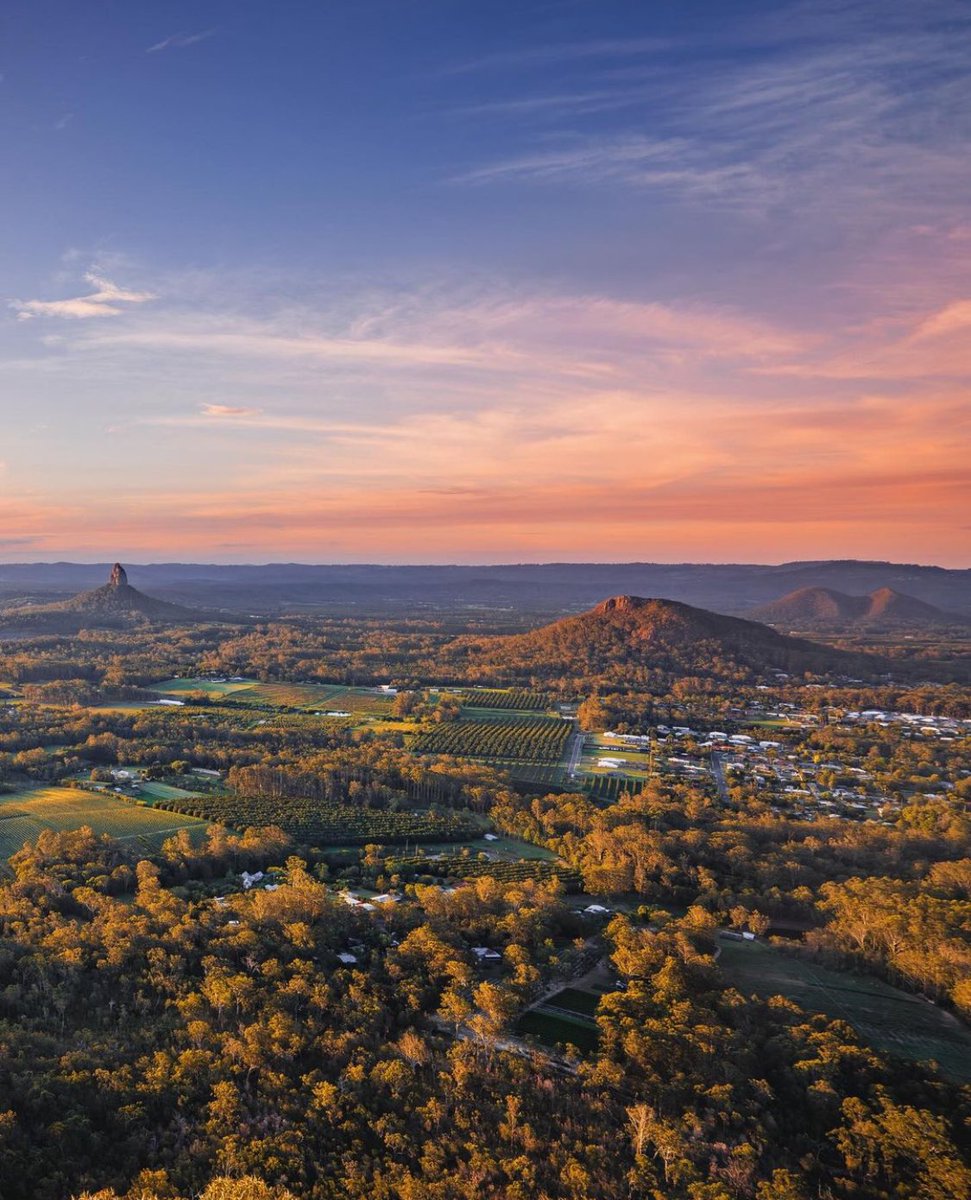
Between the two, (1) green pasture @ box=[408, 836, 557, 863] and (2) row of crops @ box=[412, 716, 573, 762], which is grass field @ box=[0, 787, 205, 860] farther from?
(2) row of crops @ box=[412, 716, 573, 762]

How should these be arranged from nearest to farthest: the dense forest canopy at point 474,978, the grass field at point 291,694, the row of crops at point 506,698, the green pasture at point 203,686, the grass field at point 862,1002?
the dense forest canopy at point 474,978
the grass field at point 862,1002
the grass field at point 291,694
the row of crops at point 506,698
the green pasture at point 203,686

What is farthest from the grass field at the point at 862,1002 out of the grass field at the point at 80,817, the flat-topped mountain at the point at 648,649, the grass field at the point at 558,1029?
the flat-topped mountain at the point at 648,649

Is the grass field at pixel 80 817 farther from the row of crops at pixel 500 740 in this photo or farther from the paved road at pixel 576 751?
the paved road at pixel 576 751

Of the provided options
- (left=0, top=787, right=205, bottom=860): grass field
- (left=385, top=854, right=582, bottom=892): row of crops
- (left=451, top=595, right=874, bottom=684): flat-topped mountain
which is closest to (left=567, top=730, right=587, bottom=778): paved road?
(left=385, top=854, right=582, bottom=892): row of crops

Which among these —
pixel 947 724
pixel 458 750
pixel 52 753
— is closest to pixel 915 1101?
pixel 458 750

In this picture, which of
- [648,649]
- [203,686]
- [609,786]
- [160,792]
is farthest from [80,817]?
[648,649]
